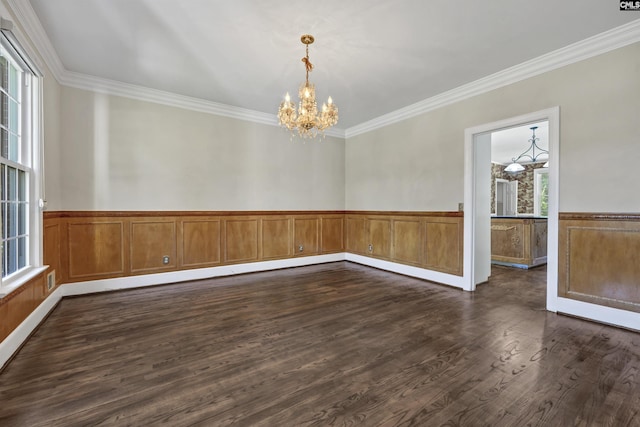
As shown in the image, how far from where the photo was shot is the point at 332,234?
6039mm

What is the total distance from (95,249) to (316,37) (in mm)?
3793

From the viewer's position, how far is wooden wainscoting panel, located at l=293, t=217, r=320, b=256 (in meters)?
5.54

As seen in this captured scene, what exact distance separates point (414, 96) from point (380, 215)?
2089mm

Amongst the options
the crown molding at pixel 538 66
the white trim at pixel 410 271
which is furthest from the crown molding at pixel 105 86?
the white trim at pixel 410 271

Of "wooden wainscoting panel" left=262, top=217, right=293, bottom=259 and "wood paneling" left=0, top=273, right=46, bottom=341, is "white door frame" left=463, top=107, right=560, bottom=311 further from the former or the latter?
"wood paneling" left=0, top=273, right=46, bottom=341

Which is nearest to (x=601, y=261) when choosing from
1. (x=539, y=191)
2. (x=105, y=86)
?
(x=105, y=86)

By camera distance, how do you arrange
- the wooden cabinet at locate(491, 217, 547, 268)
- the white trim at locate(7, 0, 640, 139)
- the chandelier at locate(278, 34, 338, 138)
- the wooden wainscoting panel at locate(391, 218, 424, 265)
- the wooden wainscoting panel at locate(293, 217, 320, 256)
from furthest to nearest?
the wooden wainscoting panel at locate(293, 217, 320, 256) → the wooden cabinet at locate(491, 217, 547, 268) → the wooden wainscoting panel at locate(391, 218, 424, 265) → the chandelier at locate(278, 34, 338, 138) → the white trim at locate(7, 0, 640, 139)

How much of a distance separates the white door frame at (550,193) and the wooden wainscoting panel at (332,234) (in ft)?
8.74

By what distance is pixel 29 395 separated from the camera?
68.1 inches

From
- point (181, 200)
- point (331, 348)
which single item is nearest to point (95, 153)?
point (181, 200)

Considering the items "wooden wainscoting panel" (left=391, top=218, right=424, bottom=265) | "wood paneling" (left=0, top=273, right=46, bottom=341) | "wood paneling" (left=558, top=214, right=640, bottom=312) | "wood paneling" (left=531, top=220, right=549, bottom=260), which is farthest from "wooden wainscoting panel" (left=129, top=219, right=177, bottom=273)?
"wood paneling" (left=531, top=220, right=549, bottom=260)

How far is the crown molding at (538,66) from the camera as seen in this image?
2.67m

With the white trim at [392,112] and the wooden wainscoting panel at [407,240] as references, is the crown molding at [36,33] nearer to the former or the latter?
the white trim at [392,112]

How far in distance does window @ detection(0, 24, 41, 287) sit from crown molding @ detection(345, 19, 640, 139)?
15.0ft
